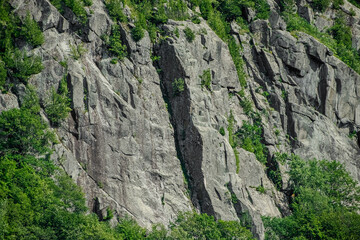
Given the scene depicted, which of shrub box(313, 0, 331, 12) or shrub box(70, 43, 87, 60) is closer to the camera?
shrub box(70, 43, 87, 60)

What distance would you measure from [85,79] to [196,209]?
691 inches

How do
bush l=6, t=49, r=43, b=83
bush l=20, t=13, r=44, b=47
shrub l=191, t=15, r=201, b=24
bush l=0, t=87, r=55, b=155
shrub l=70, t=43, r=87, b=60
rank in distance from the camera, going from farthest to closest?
1. shrub l=191, t=15, r=201, b=24
2. shrub l=70, t=43, r=87, b=60
3. bush l=20, t=13, r=44, b=47
4. bush l=6, t=49, r=43, b=83
5. bush l=0, t=87, r=55, b=155

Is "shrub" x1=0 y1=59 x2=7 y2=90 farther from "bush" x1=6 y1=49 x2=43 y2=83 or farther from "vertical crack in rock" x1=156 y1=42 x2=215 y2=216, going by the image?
"vertical crack in rock" x1=156 y1=42 x2=215 y2=216

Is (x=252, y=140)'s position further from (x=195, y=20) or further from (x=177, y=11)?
(x=177, y=11)

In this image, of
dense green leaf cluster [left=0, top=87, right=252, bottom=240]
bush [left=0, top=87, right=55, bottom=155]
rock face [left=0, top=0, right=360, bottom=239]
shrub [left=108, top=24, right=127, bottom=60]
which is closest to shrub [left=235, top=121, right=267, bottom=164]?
rock face [left=0, top=0, right=360, bottom=239]

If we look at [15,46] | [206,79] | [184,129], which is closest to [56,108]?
[15,46]

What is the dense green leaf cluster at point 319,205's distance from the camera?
53.2 metres

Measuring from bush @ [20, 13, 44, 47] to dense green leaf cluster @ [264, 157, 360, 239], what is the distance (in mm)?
30396

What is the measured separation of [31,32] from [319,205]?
3580cm

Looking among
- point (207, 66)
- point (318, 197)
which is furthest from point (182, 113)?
point (318, 197)

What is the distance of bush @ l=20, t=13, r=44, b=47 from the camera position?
4922 centimetres

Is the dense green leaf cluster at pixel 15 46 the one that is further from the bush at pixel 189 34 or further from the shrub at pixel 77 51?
the bush at pixel 189 34

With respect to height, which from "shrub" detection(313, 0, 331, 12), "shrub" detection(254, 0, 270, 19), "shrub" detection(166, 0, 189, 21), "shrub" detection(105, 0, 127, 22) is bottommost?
"shrub" detection(105, 0, 127, 22)

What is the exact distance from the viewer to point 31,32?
4925 cm
